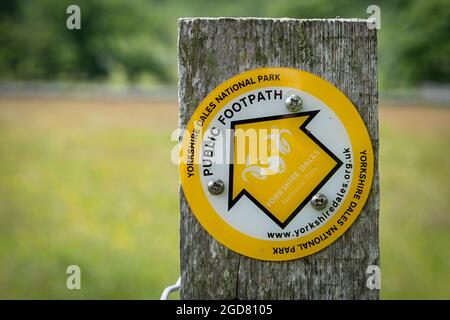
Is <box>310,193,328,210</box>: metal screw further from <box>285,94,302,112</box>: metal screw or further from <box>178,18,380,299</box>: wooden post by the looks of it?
<box>285,94,302,112</box>: metal screw

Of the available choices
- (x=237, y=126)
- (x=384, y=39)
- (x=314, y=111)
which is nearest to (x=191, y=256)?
(x=237, y=126)

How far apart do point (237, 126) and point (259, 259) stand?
0.37 m

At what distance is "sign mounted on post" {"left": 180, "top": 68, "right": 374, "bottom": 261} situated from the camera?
1.42 metres

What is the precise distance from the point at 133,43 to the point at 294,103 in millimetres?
34264

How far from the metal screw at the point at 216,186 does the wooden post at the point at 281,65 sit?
0.30 feet

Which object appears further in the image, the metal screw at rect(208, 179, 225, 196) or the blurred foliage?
the blurred foliage

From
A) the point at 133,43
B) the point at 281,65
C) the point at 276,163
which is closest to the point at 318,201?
the point at 276,163

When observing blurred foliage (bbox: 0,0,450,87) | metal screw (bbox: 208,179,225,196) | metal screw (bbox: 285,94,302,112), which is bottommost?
metal screw (bbox: 208,179,225,196)

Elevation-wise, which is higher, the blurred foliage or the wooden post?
A: the blurred foliage

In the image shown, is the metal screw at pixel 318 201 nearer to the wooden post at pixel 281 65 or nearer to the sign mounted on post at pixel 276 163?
the sign mounted on post at pixel 276 163

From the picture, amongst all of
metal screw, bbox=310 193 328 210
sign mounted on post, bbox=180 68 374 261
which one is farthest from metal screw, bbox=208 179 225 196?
metal screw, bbox=310 193 328 210

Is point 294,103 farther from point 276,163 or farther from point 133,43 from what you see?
point 133,43

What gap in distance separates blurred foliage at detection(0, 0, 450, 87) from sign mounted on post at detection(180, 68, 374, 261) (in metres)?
26.0

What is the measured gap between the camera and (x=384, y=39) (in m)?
30.2
